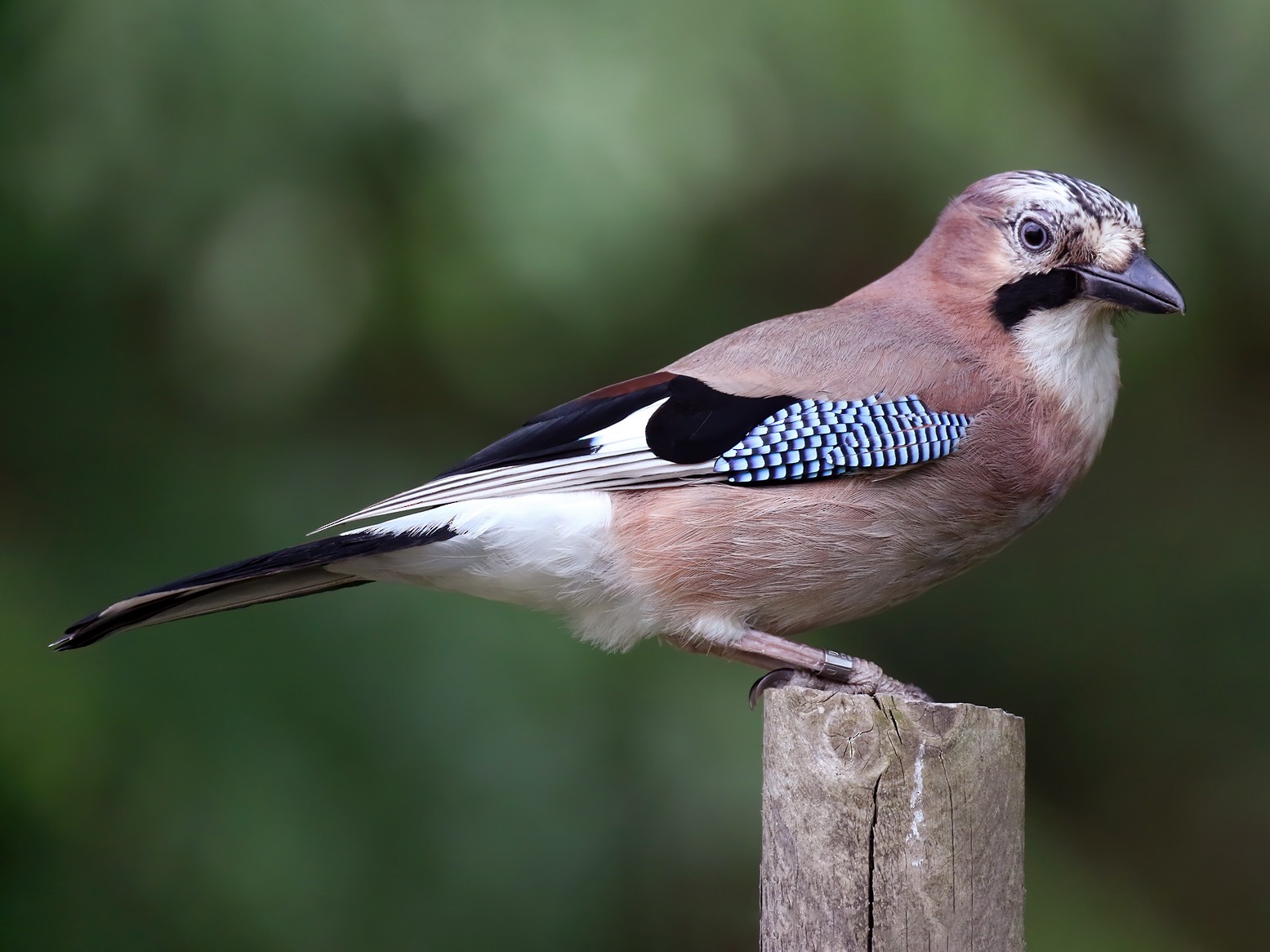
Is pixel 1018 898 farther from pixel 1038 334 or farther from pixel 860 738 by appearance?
pixel 1038 334

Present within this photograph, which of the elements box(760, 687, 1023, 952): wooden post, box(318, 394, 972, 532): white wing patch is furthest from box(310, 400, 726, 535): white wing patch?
box(760, 687, 1023, 952): wooden post

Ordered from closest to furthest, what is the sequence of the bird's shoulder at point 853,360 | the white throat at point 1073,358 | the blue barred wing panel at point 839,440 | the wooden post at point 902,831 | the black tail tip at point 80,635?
the wooden post at point 902,831, the black tail tip at point 80,635, the blue barred wing panel at point 839,440, the bird's shoulder at point 853,360, the white throat at point 1073,358

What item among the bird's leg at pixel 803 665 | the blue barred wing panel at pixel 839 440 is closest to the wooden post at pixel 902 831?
the bird's leg at pixel 803 665

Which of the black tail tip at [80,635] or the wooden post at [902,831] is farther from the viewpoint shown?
the black tail tip at [80,635]

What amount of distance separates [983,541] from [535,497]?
105 centimetres

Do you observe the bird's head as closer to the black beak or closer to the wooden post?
the black beak

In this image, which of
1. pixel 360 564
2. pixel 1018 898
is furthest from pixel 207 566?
pixel 1018 898

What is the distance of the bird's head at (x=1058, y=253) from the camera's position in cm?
311

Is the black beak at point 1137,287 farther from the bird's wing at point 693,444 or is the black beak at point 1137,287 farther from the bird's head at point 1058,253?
the bird's wing at point 693,444

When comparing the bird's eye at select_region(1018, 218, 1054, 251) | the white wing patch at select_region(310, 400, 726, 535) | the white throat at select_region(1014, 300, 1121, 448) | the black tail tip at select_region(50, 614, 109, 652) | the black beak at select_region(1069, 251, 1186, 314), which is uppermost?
the bird's eye at select_region(1018, 218, 1054, 251)

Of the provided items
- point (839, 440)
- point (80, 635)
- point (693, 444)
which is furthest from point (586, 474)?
point (80, 635)

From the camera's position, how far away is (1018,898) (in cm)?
232

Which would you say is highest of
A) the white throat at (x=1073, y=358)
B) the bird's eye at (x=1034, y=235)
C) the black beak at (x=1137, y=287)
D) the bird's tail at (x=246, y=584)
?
the bird's eye at (x=1034, y=235)

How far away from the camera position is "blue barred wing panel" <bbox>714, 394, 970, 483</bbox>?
9.69 feet
